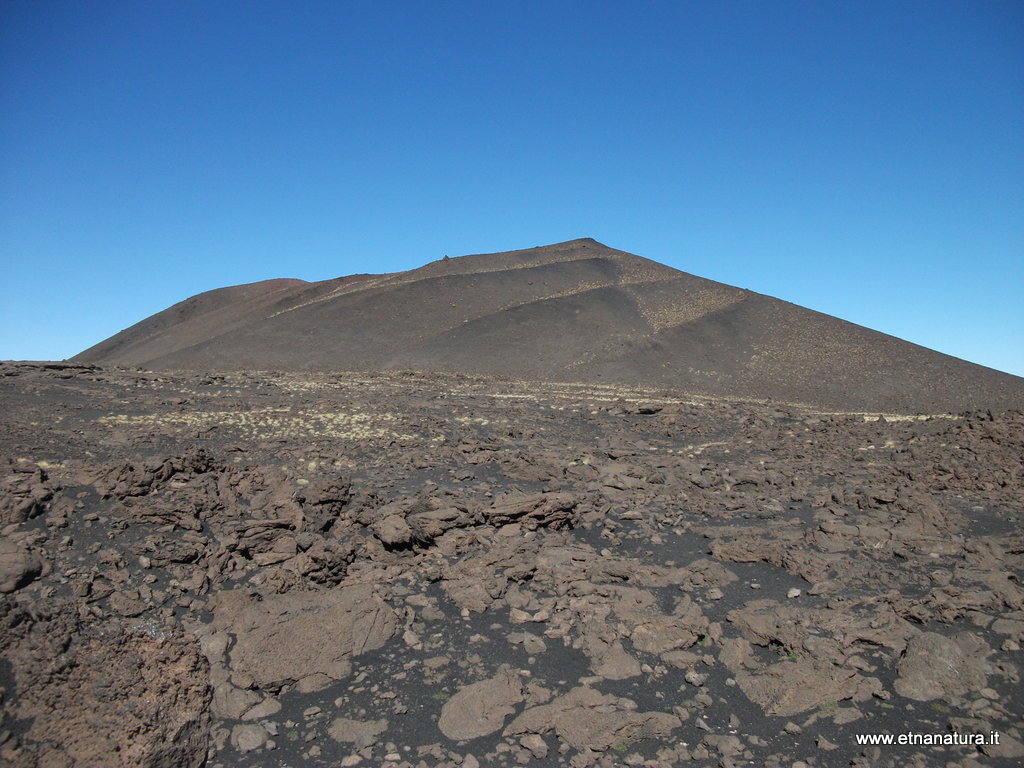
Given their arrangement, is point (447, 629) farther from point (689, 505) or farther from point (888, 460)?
point (888, 460)

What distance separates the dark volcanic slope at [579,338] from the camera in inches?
1121

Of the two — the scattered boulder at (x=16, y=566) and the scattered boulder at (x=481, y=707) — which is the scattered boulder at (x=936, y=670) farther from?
the scattered boulder at (x=16, y=566)

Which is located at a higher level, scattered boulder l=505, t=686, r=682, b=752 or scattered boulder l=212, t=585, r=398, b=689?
scattered boulder l=212, t=585, r=398, b=689

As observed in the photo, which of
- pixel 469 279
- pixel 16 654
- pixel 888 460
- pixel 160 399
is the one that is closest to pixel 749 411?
pixel 888 460

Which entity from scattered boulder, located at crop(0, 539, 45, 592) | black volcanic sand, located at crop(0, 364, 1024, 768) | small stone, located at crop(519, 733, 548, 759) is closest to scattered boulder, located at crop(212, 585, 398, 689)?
black volcanic sand, located at crop(0, 364, 1024, 768)

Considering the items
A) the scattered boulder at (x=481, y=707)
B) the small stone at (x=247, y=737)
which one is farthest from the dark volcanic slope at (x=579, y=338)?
the small stone at (x=247, y=737)

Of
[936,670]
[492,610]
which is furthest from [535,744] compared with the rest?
[936,670]

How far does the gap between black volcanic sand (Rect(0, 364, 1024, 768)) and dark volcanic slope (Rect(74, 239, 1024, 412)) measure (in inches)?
734

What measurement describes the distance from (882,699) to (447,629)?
320 cm

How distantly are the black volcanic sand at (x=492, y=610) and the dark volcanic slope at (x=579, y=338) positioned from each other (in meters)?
18.6

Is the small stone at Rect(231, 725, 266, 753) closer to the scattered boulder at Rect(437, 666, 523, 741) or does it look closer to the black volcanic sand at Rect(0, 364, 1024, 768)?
the black volcanic sand at Rect(0, 364, 1024, 768)

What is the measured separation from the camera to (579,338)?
32938 mm

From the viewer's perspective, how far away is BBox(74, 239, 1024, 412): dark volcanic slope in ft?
93.4

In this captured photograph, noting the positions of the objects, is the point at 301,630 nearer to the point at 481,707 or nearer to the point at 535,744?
the point at 481,707
